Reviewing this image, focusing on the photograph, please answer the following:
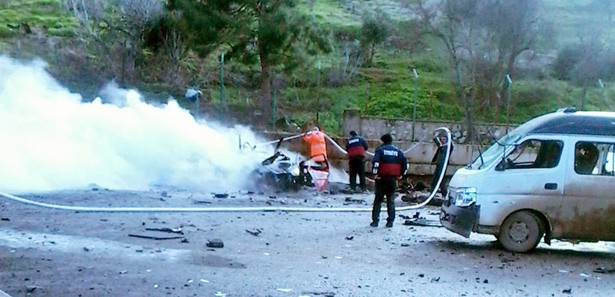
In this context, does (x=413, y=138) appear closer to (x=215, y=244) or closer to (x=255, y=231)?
(x=255, y=231)

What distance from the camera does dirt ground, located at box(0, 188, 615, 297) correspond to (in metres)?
8.03

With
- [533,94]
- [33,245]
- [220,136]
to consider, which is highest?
[533,94]

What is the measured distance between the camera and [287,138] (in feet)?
75.7

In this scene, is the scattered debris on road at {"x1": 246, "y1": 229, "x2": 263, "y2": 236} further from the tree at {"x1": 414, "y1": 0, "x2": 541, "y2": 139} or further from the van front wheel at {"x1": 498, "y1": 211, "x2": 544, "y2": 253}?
the tree at {"x1": 414, "y1": 0, "x2": 541, "y2": 139}

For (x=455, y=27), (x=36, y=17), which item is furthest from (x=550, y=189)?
(x=36, y=17)

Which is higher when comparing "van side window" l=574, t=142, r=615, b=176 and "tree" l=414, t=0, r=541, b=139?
"tree" l=414, t=0, r=541, b=139

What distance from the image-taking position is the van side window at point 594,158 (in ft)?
37.3

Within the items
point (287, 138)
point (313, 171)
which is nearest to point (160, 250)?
point (313, 171)

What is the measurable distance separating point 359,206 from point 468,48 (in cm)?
1839

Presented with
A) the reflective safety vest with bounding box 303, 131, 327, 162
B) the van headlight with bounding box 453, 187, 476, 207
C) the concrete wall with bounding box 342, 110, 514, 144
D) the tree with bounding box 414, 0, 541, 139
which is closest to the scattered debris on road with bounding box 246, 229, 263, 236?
the van headlight with bounding box 453, 187, 476, 207

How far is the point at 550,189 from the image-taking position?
11.4 meters

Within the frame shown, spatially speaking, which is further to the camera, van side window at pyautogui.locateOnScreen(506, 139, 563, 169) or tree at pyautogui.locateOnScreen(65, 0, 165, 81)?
tree at pyautogui.locateOnScreen(65, 0, 165, 81)

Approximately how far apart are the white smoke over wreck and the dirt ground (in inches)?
123

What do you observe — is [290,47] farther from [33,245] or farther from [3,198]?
[33,245]
